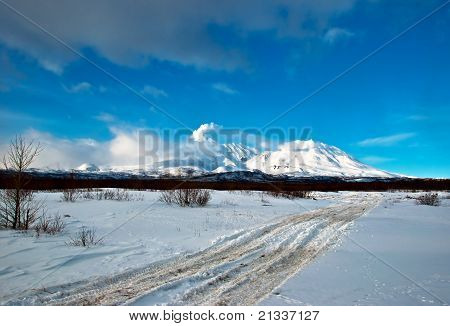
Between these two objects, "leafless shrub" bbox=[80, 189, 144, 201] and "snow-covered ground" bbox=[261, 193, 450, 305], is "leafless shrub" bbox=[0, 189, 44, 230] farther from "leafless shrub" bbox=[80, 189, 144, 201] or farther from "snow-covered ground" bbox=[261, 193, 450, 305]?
"snow-covered ground" bbox=[261, 193, 450, 305]

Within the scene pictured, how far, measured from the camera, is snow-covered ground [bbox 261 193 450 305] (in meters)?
4.46

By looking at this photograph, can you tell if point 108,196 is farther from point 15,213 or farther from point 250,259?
point 250,259

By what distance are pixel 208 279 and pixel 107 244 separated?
368 cm

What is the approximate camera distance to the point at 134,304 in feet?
14.1

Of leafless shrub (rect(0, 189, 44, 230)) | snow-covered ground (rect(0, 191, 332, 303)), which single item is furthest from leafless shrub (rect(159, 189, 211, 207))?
leafless shrub (rect(0, 189, 44, 230))

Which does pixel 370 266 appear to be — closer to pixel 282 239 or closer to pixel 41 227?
pixel 282 239

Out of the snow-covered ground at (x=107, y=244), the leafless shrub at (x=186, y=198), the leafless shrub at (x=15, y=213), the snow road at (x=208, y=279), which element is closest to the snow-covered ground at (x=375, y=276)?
the snow road at (x=208, y=279)

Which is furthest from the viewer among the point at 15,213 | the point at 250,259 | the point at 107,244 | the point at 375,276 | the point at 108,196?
the point at 108,196

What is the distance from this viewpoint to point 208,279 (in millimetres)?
5270

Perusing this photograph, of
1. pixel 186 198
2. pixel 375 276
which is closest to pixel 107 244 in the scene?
pixel 375 276

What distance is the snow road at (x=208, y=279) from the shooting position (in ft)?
14.6
